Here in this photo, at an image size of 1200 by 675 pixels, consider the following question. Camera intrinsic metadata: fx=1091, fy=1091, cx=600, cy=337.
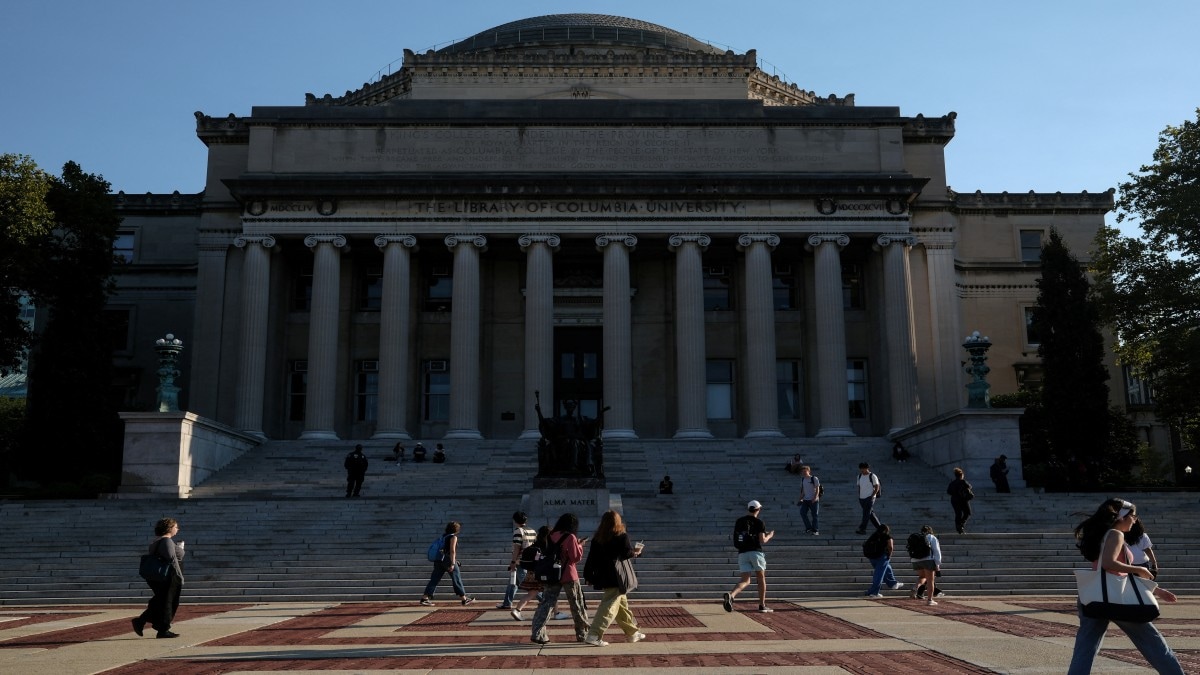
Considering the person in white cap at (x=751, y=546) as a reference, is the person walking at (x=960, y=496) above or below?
above

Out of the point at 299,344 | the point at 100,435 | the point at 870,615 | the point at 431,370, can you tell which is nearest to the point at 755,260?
the point at 431,370

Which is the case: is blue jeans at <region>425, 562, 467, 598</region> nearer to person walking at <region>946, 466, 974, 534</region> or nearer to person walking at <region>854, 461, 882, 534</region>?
person walking at <region>854, 461, 882, 534</region>

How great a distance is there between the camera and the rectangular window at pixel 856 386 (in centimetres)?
4622

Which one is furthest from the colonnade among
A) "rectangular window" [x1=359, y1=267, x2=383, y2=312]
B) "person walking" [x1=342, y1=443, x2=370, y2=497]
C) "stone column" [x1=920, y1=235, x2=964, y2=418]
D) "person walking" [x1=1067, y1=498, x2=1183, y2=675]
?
"person walking" [x1=1067, y1=498, x2=1183, y2=675]

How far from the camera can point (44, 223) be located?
39.4m

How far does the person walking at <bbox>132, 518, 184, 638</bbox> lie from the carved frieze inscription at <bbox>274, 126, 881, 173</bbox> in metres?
32.4

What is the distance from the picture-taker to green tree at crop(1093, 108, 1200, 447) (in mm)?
37344

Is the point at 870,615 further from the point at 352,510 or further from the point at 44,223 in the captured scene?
the point at 44,223

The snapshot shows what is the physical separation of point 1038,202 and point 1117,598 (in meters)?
47.6

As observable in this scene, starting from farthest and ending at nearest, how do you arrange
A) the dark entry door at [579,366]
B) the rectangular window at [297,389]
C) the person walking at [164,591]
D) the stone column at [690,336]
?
1. the dark entry door at [579,366]
2. the rectangular window at [297,389]
3. the stone column at [690,336]
4. the person walking at [164,591]

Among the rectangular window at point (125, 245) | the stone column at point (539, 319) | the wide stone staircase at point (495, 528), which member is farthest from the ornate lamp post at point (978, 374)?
the rectangular window at point (125, 245)

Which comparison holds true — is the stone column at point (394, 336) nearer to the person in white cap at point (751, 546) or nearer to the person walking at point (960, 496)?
the person walking at point (960, 496)

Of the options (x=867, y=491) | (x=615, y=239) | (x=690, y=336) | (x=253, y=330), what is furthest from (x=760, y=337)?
(x=253, y=330)

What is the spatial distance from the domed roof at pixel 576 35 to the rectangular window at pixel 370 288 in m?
13.3
